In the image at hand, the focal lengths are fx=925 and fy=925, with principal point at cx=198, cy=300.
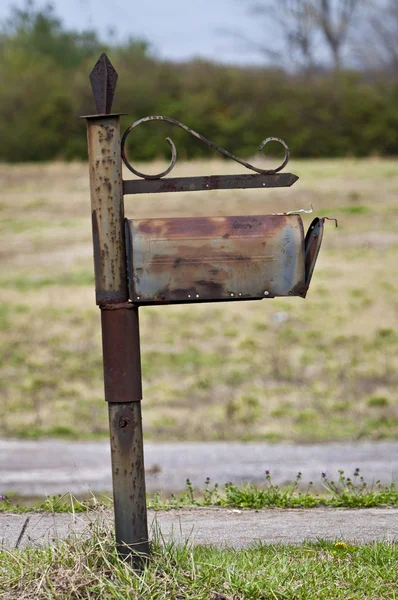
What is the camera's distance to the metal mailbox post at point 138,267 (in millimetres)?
3395

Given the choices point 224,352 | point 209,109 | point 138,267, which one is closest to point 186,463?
point 224,352

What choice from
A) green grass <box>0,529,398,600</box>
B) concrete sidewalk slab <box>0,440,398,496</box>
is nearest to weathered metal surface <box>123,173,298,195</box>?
green grass <box>0,529,398,600</box>

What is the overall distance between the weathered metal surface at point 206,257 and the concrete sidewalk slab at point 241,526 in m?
1.07

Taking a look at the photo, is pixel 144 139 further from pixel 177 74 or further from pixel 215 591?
pixel 215 591

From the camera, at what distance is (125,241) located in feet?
11.3

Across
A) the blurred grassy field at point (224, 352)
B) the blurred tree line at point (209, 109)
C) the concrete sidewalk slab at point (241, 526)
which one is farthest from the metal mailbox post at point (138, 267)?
the blurred tree line at point (209, 109)

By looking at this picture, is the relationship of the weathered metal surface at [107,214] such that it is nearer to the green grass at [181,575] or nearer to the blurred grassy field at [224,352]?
the green grass at [181,575]

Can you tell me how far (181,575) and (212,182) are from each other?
146 cm

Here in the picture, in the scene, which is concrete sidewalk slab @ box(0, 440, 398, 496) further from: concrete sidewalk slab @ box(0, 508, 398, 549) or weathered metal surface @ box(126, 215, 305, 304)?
weathered metal surface @ box(126, 215, 305, 304)

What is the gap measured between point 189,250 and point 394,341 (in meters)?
8.87

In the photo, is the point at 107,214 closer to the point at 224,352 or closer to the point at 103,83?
the point at 103,83

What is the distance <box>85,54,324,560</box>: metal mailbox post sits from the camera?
3.39 m

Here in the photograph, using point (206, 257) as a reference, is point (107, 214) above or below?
above

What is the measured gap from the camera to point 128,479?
3381 mm
